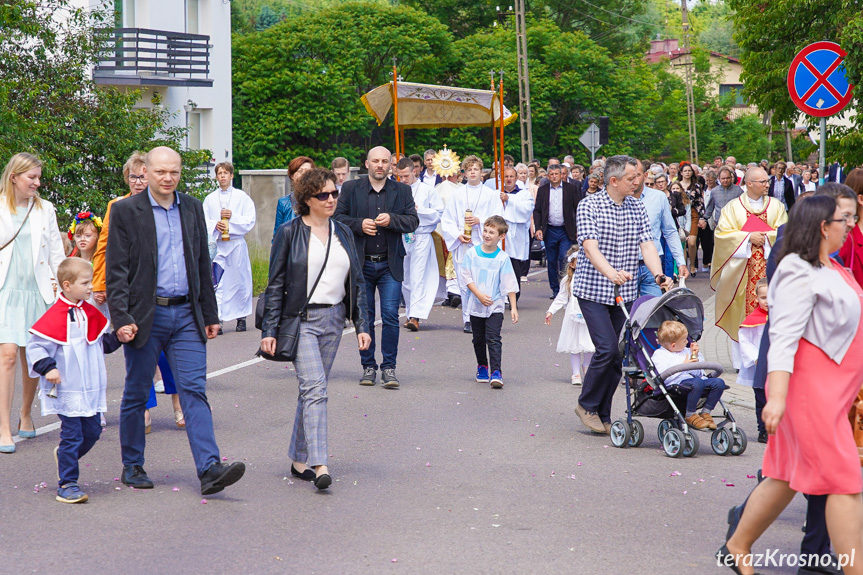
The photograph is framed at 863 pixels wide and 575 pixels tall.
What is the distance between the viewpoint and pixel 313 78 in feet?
145

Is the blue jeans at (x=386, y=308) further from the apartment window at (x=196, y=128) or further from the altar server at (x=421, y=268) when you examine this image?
the apartment window at (x=196, y=128)

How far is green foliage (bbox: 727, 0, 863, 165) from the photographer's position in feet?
52.3

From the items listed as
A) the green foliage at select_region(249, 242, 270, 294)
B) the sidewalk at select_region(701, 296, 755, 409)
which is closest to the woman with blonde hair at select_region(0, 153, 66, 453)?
the sidewalk at select_region(701, 296, 755, 409)

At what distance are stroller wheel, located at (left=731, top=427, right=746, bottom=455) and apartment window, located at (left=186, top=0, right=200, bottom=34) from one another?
94.9 feet

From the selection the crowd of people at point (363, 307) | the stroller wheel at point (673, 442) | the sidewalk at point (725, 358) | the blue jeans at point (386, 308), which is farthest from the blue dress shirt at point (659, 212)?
the stroller wheel at point (673, 442)

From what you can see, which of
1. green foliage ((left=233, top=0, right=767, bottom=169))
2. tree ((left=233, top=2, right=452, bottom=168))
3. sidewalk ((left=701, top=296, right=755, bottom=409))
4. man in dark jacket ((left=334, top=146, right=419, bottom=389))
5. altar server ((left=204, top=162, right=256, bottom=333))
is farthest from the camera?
green foliage ((left=233, top=0, right=767, bottom=169))

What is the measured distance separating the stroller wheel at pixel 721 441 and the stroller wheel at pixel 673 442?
0.98 feet

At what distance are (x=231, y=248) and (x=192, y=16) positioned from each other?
2204 cm

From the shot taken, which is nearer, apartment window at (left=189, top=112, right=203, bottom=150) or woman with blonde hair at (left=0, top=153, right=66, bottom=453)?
woman with blonde hair at (left=0, top=153, right=66, bottom=453)

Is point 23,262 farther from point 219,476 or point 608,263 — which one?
point 608,263

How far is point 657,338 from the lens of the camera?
325 inches

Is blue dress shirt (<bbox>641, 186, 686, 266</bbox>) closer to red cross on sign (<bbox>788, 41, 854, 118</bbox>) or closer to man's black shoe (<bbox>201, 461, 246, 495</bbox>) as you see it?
red cross on sign (<bbox>788, 41, 854, 118</bbox>)

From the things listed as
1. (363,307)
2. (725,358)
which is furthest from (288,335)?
(725,358)

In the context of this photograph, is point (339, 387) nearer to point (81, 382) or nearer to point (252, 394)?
point (252, 394)
